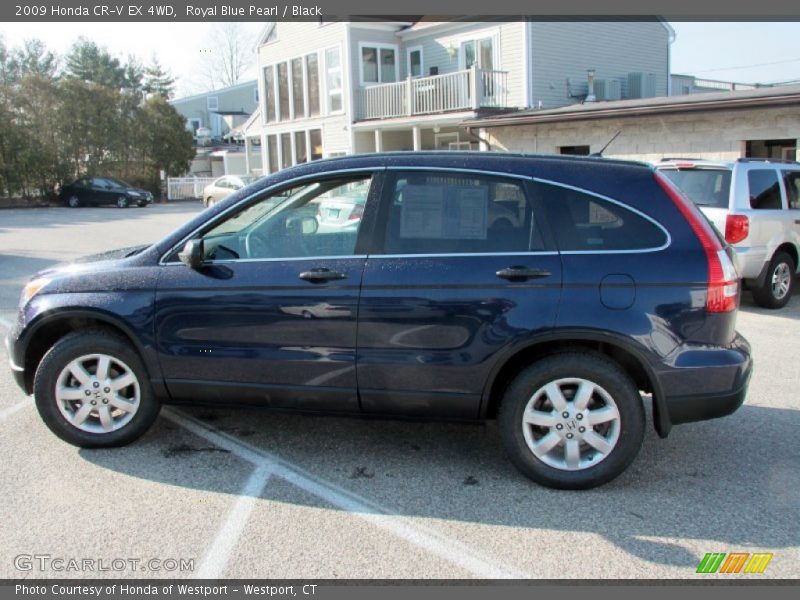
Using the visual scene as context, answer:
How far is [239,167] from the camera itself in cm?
4212

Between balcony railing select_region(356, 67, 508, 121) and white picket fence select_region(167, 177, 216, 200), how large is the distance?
635 inches

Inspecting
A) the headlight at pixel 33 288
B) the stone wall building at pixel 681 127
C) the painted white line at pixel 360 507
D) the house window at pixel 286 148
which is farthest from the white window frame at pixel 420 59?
the painted white line at pixel 360 507

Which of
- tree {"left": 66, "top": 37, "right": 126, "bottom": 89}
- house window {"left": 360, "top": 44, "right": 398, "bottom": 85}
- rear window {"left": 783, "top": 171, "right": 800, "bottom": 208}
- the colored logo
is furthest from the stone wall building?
tree {"left": 66, "top": 37, "right": 126, "bottom": 89}

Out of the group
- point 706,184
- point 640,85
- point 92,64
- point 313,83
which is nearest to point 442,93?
point 640,85

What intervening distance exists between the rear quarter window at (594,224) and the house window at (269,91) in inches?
1125

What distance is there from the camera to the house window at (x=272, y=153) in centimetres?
3172

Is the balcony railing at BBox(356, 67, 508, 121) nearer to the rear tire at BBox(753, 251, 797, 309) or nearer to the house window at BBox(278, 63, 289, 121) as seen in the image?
the house window at BBox(278, 63, 289, 121)

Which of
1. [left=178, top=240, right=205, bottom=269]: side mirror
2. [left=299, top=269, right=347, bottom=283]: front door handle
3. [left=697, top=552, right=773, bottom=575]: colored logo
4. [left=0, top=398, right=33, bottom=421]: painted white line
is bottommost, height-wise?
[left=697, top=552, right=773, bottom=575]: colored logo

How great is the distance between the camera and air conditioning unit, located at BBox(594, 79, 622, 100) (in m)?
23.4

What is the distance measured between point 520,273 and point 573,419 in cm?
84

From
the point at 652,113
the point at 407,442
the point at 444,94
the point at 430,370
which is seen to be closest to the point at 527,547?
the point at 430,370

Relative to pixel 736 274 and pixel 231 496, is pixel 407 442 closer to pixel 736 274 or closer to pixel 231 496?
pixel 231 496

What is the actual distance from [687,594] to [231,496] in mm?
2302

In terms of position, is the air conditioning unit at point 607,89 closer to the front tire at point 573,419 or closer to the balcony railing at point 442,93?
the balcony railing at point 442,93
